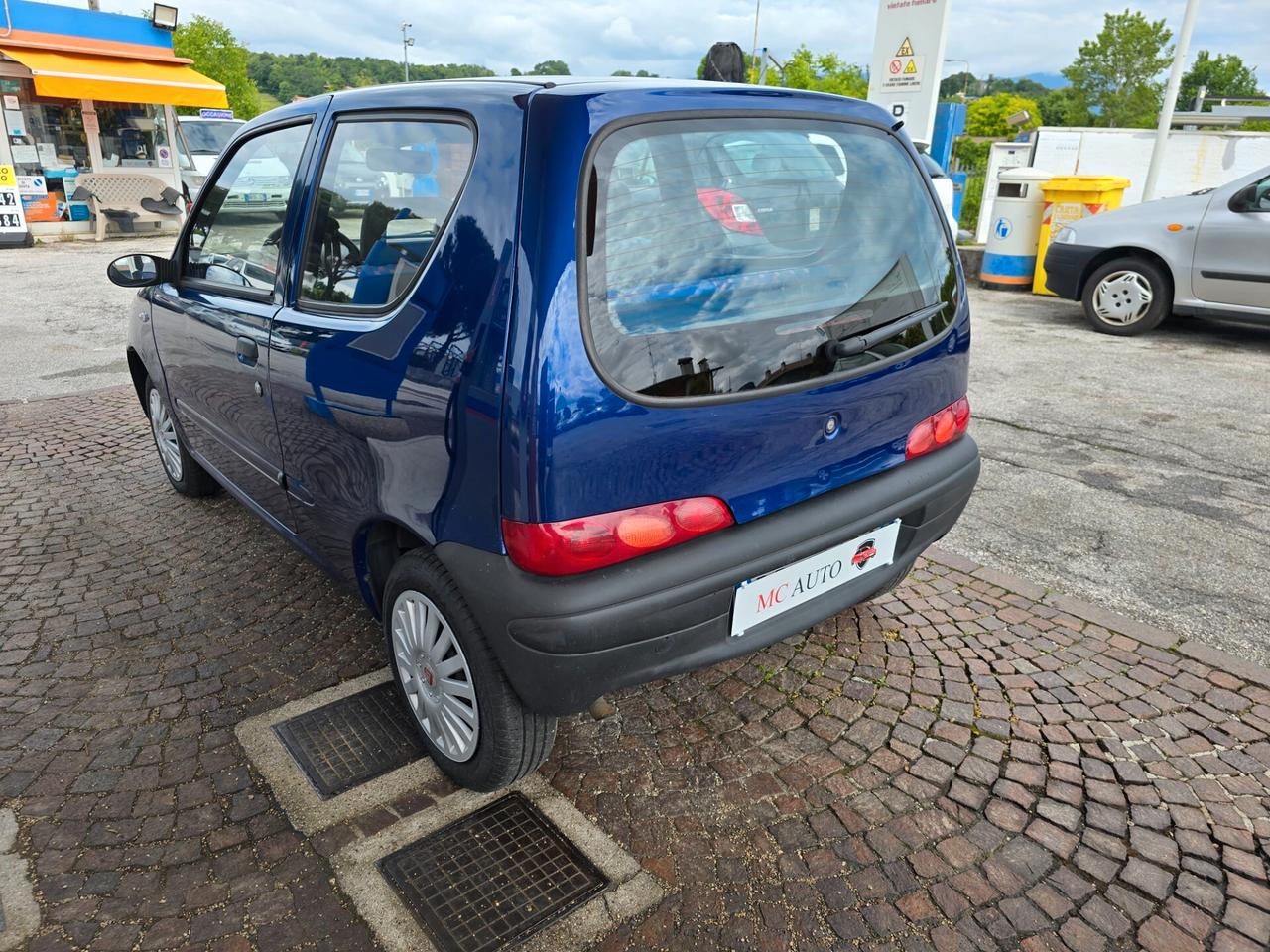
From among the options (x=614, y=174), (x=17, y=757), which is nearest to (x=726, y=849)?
(x=614, y=174)

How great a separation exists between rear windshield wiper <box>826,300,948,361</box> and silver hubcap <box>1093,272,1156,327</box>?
678cm

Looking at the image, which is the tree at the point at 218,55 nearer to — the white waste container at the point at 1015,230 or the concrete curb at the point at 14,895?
the white waste container at the point at 1015,230

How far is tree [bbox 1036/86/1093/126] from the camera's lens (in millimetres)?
70625

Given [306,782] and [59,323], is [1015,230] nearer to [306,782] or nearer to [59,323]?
[306,782]

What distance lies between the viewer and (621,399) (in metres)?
1.98

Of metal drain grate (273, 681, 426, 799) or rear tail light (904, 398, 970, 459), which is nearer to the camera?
metal drain grate (273, 681, 426, 799)

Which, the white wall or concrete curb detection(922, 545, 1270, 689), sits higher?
the white wall

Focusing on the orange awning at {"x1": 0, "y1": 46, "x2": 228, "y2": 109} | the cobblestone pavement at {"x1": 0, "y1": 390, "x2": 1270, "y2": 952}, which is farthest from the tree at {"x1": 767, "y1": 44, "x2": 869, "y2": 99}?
the cobblestone pavement at {"x1": 0, "y1": 390, "x2": 1270, "y2": 952}

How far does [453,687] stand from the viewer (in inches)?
94.7

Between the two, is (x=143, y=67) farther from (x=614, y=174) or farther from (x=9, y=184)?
(x=614, y=174)

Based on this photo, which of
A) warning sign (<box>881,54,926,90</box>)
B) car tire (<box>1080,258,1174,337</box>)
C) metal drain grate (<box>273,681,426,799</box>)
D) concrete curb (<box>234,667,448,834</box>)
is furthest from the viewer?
warning sign (<box>881,54,926,90</box>)

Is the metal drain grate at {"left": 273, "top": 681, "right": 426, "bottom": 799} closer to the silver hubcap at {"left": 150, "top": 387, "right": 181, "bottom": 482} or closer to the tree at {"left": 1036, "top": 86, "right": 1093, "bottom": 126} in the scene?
the silver hubcap at {"left": 150, "top": 387, "right": 181, "bottom": 482}

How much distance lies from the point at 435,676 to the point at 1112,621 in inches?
101

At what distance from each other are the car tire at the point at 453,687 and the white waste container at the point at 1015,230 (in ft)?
33.9
